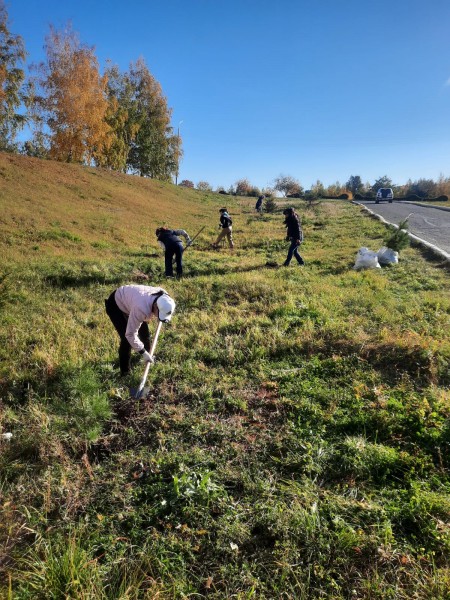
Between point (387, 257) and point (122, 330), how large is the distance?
8.44 m

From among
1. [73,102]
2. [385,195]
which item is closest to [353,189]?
[385,195]

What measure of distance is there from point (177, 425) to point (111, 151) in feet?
117

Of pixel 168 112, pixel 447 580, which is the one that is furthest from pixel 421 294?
pixel 168 112

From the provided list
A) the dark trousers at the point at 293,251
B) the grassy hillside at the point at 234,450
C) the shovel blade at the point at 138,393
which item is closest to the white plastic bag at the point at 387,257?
the dark trousers at the point at 293,251

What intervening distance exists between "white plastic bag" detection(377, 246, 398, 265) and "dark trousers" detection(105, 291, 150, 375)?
314 inches

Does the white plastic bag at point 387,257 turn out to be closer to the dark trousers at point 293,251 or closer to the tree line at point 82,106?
the dark trousers at point 293,251

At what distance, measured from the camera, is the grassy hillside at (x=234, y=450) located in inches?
85.2

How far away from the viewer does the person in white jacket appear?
3580mm

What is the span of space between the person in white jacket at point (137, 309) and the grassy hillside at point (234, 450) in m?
0.67

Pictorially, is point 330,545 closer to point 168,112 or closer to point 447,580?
point 447,580

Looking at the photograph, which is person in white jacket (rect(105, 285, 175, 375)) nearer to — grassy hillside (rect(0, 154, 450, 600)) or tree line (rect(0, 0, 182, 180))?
grassy hillside (rect(0, 154, 450, 600))

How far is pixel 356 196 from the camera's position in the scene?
49.6 metres

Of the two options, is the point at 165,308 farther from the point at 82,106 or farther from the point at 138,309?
the point at 82,106

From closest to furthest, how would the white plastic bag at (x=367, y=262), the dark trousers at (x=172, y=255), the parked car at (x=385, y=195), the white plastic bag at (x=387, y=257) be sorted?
the dark trousers at (x=172, y=255), the white plastic bag at (x=367, y=262), the white plastic bag at (x=387, y=257), the parked car at (x=385, y=195)
